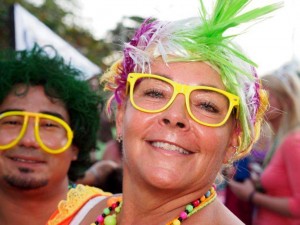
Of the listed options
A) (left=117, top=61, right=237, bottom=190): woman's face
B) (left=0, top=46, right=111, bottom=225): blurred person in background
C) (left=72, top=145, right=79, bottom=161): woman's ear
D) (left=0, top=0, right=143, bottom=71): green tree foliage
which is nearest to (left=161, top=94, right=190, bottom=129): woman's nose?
(left=117, top=61, right=237, bottom=190): woman's face

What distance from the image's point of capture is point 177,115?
1922mm

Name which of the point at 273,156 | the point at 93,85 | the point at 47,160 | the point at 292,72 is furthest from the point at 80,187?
the point at 292,72

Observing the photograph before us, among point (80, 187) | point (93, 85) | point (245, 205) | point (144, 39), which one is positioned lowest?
point (245, 205)

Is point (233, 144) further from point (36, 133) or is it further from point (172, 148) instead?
point (36, 133)

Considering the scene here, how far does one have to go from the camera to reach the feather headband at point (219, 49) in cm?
197

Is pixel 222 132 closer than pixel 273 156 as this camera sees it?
Yes

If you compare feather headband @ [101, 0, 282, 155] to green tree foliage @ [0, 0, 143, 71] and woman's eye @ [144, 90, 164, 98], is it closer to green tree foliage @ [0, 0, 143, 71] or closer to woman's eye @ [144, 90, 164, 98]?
woman's eye @ [144, 90, 164, 98]

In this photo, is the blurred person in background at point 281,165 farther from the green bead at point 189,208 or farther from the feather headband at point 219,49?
the green bead at point 189,208

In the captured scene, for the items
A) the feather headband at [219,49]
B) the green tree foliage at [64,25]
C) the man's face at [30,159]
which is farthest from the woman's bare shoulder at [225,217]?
the green tree foliage at [64,25]

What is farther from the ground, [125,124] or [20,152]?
[125,124]

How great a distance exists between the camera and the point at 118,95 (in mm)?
2320

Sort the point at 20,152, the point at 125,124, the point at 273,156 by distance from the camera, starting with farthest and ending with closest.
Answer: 1. the point at 273,156
2. the point at 20,152
3. the point at 125,124

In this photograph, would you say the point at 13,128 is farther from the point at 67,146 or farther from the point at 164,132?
the point at 164,132

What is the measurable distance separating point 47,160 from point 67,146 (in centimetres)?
15
